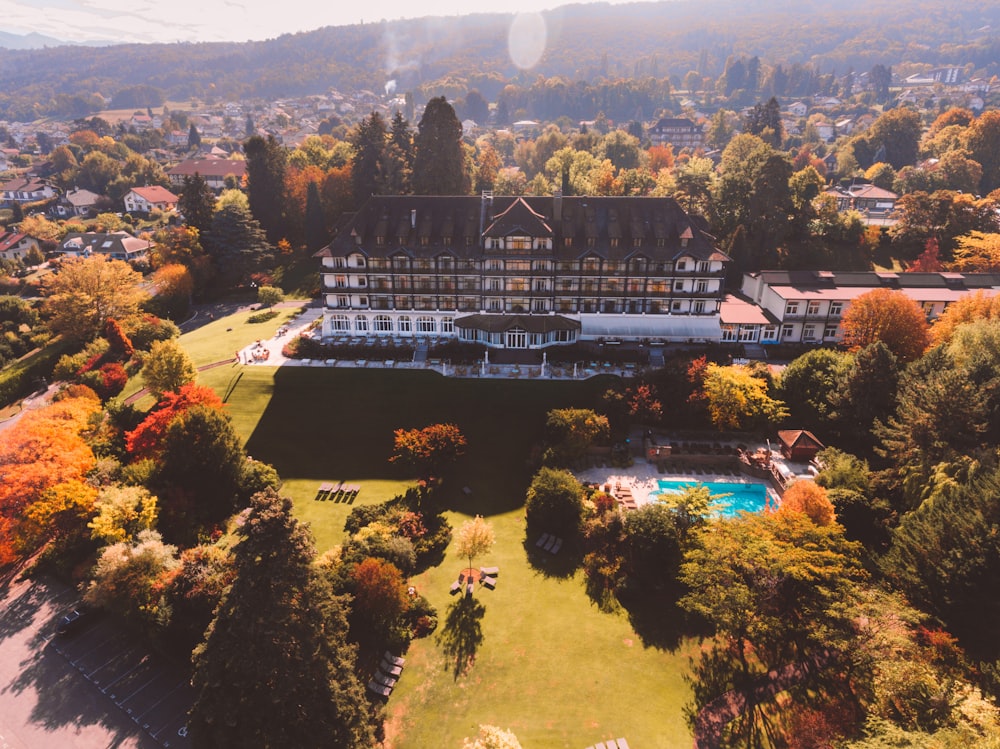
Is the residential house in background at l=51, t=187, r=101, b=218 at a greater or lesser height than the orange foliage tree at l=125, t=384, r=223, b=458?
greater

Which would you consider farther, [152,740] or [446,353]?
[446,353]

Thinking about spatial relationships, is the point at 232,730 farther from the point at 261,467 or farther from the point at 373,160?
the point at 373,160

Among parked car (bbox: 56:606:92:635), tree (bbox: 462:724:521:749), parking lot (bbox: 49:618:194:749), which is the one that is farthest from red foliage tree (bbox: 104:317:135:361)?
tree (bbox: 462:724:521:749)

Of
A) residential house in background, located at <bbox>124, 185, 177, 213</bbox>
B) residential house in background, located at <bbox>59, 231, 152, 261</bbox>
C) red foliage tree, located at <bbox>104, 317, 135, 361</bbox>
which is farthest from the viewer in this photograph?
residential house in background, located at <bbox>124, 185, 177, 213</bbox>

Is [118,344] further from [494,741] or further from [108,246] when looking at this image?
[494,741]

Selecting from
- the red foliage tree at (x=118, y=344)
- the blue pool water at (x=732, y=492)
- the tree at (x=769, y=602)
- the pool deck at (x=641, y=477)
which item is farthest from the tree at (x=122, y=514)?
the blue pool water at (x=732, y=492)

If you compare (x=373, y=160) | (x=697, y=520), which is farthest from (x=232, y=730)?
(x=373, y=160)

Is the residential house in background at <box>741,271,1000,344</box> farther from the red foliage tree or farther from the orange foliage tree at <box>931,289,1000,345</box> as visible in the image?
the red foliage tree
